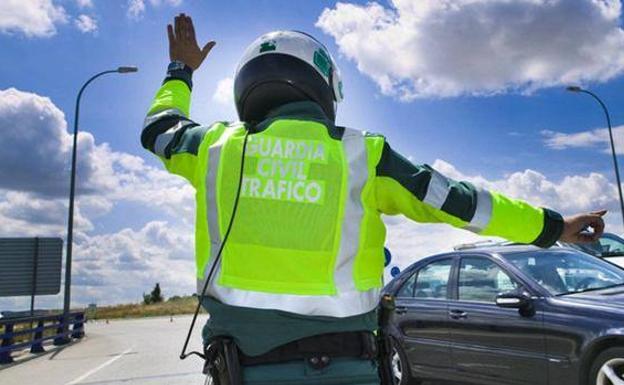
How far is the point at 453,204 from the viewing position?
231cm

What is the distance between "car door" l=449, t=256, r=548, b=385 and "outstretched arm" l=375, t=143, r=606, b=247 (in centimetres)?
411

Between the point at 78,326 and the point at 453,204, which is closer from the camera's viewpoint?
the point at 453,204

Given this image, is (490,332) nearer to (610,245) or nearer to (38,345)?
(610,245)

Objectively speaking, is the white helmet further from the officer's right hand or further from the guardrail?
the guardrail

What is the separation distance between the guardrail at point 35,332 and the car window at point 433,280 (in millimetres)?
10529

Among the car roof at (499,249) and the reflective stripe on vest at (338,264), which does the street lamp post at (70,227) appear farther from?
the reflective stripe on vest at (338,264)

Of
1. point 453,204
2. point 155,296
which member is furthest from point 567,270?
point 155,296

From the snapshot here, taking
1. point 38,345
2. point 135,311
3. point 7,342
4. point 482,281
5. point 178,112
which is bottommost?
point 135,311

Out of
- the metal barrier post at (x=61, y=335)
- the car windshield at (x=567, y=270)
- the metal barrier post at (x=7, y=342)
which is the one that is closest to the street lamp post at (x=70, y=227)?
the metal barrier post at (x=61, y=335)

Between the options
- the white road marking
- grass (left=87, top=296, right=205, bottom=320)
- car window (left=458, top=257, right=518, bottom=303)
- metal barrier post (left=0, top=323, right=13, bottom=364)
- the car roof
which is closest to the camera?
car window (left=458, top=257, right=518, bottom=303)

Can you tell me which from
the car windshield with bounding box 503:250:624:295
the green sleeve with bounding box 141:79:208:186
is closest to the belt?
the green sleeve with bounding box 141:79:208:186

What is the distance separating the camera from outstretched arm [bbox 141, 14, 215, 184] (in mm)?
2443

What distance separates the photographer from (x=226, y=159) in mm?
2309

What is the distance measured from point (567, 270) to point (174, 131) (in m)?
5.38
